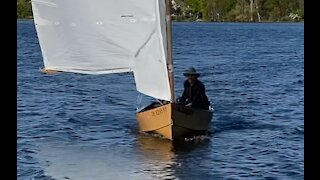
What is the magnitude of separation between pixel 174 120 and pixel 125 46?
190 centimetres

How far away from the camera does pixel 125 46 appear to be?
45.6ft

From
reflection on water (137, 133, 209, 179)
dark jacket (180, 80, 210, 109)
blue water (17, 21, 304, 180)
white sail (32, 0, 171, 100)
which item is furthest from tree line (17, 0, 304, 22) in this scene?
dark jacket (180, 80, 210, 109)

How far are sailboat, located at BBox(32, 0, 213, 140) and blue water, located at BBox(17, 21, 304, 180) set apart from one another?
0.60 metres

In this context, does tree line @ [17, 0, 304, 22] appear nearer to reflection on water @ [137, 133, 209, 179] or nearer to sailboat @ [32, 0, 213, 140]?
sailboat @ [32, 0, 213, 140]

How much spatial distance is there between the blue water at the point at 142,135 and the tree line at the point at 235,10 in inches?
3169

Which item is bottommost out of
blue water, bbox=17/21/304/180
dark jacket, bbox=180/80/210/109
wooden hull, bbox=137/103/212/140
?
blue water, bbox=17/21/304/180

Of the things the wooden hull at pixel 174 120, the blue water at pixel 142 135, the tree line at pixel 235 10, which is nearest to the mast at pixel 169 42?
the wooden hull at pixel 174 120

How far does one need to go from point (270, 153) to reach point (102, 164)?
3.56 m

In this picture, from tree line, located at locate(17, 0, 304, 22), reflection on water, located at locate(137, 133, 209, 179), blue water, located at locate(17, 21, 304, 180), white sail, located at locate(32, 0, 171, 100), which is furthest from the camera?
tree line, located at locate(17, 0, 304, 22)

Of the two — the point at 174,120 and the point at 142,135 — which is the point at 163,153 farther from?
the point at 142,135

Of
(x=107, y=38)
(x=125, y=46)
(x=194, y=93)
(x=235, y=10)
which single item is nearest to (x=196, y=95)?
(x=194, y=93)

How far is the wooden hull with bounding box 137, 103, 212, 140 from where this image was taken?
13.0m

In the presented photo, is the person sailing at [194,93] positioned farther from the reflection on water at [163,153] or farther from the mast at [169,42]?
the reflection on water at [163,153]
